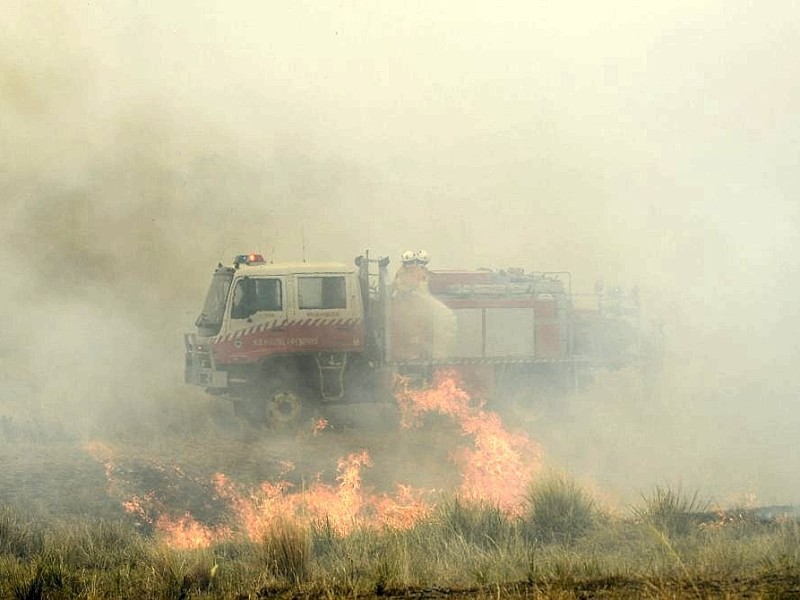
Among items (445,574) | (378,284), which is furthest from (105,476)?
(445,574)

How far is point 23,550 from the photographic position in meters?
10.2

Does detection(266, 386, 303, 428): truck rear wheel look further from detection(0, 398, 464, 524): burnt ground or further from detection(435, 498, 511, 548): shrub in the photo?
detection(435, 498, 511, 548): shrub

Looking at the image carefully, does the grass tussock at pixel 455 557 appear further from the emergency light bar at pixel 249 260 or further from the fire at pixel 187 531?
the emergency light bar at pixel 249 260

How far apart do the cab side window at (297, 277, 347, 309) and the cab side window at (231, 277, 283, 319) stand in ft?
1.28

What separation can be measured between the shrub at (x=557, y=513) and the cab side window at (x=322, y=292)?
712cm

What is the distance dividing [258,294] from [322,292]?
108 centimetres

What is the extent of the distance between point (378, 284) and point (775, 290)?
9863 millimetres

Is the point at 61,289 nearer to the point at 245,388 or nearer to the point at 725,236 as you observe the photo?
the point at 245,388

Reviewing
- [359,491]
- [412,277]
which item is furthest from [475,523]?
[412,277]

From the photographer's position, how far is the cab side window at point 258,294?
17.9 metres

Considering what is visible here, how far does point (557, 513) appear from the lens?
11148 mm

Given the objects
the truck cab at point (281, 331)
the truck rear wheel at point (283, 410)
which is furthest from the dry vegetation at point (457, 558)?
the truck cab at point (281, 331)

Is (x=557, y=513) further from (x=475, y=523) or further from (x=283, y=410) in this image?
(x=283, y=410)

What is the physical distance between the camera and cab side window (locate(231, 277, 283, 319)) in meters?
17.9
